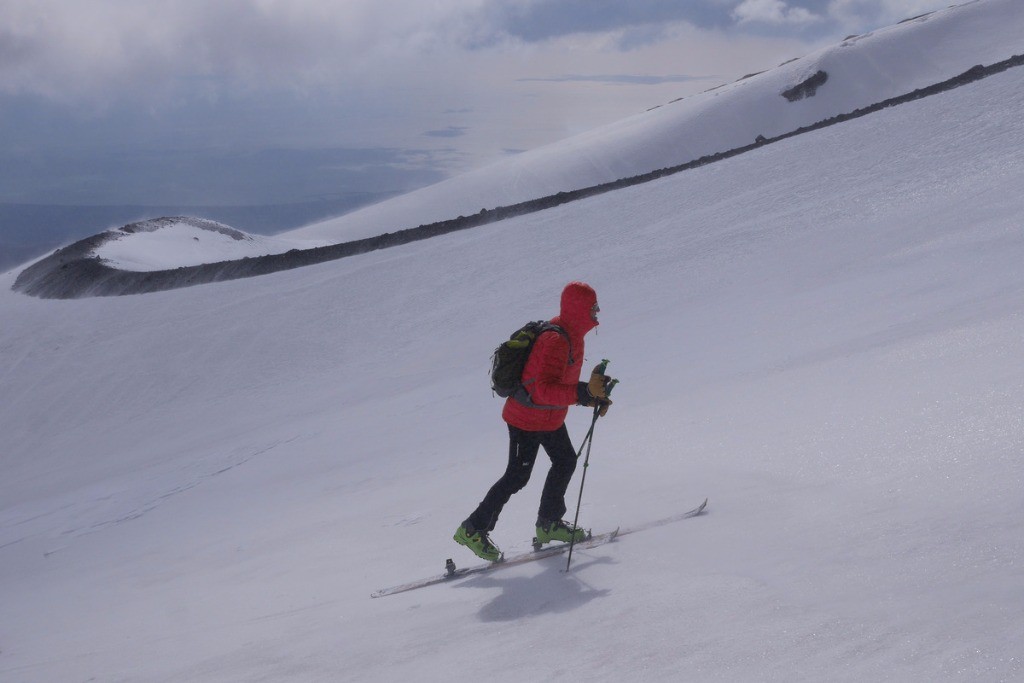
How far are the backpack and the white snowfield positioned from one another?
990 mm

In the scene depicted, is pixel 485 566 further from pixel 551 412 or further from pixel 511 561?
pixel 551 412

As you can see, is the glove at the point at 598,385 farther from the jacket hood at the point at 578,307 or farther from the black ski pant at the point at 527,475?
the black ski pant at the point at 527,475

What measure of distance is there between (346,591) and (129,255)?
26.7 meters

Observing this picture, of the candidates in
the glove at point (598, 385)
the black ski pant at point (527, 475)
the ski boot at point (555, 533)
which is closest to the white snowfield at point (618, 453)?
the ski boot at point (555, 533)

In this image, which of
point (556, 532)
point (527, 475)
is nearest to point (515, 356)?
point (527, 475)

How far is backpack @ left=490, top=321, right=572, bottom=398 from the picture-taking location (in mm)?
4777

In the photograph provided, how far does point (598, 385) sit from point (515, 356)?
46 cm

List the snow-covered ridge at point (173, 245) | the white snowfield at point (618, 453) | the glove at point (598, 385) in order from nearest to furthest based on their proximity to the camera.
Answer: the white snowfield at point (618, 453) < the glove at point (598, 385) < the snow-covered ridge at point (173, 245)

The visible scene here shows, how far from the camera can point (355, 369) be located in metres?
15.3

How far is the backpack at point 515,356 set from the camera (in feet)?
15.7

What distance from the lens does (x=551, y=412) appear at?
196 inches

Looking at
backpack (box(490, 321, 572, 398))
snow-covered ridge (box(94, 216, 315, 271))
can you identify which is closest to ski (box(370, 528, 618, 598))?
backpack (box(490, 321, 572, 398))

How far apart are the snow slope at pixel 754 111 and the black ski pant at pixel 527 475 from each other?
42.2 metres

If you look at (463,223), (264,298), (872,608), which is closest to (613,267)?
(264,298)
